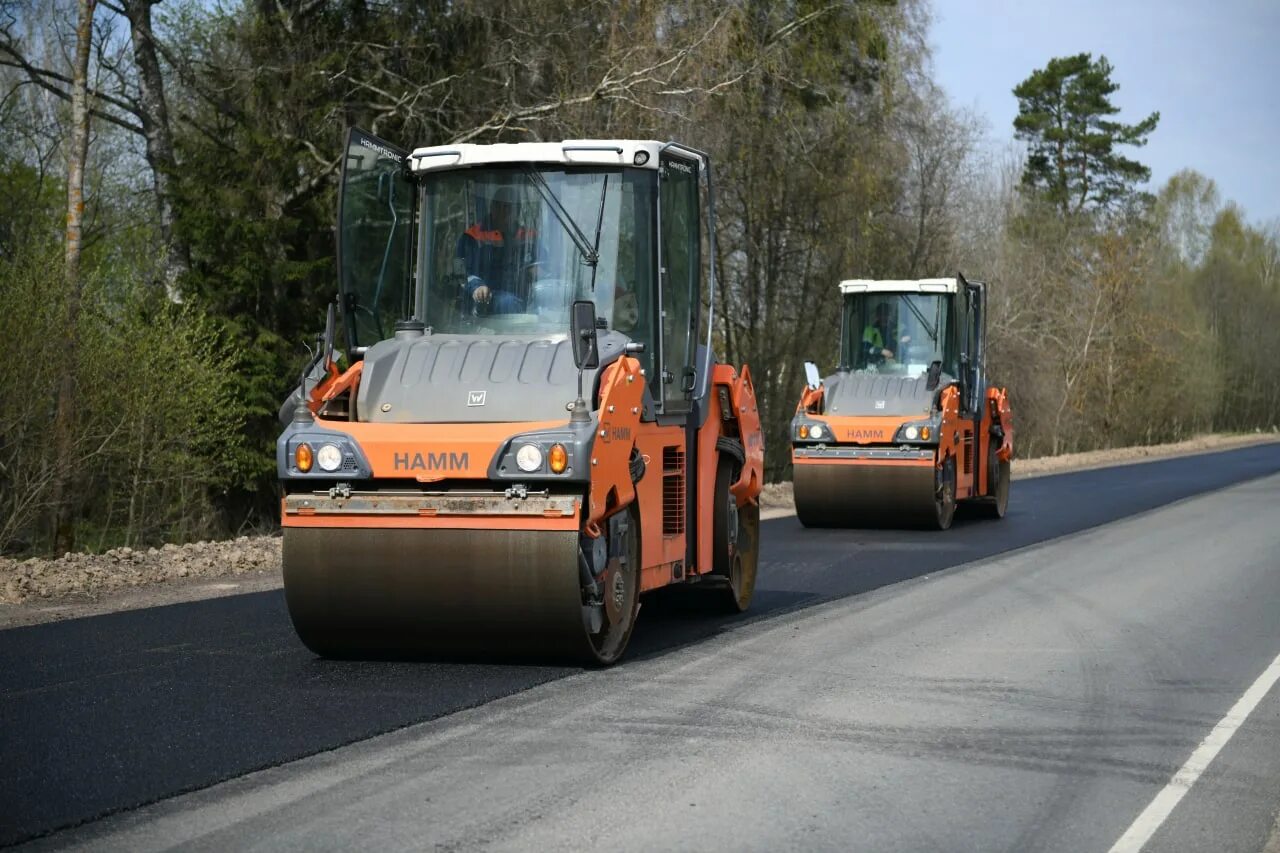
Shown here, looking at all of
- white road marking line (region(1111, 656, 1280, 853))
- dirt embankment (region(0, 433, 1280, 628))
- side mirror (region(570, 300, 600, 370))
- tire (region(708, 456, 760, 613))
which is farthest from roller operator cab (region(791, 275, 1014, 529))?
side mirror (region(570, 300, 600, 370))

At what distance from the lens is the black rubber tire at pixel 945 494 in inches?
684

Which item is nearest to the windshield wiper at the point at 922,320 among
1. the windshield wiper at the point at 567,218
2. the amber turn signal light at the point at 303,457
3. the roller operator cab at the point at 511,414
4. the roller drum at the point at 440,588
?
the roller operator cab at the point at 511,414

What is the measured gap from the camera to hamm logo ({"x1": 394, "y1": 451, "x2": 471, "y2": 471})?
7.51 meters

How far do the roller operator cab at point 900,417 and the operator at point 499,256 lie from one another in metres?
8.23

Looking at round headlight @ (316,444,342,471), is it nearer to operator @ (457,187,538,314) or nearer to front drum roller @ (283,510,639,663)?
front drum roller @ (283,510,639,663)

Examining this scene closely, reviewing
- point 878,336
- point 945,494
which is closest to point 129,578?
point 945,494

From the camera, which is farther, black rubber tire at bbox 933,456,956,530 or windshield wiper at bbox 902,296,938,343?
windshield wiper at bbox 902,296,938,343

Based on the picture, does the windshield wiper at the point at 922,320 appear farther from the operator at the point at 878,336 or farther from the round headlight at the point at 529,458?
the round headlight at the point at 529,458

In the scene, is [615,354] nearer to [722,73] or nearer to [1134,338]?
[722,73]

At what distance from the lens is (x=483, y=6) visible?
812 inches

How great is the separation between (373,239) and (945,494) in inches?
389

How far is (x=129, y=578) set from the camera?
11711 millimetres

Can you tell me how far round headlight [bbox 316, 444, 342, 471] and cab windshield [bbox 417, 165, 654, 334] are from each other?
1448mm

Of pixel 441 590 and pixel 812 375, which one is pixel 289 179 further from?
pixel 441 590
